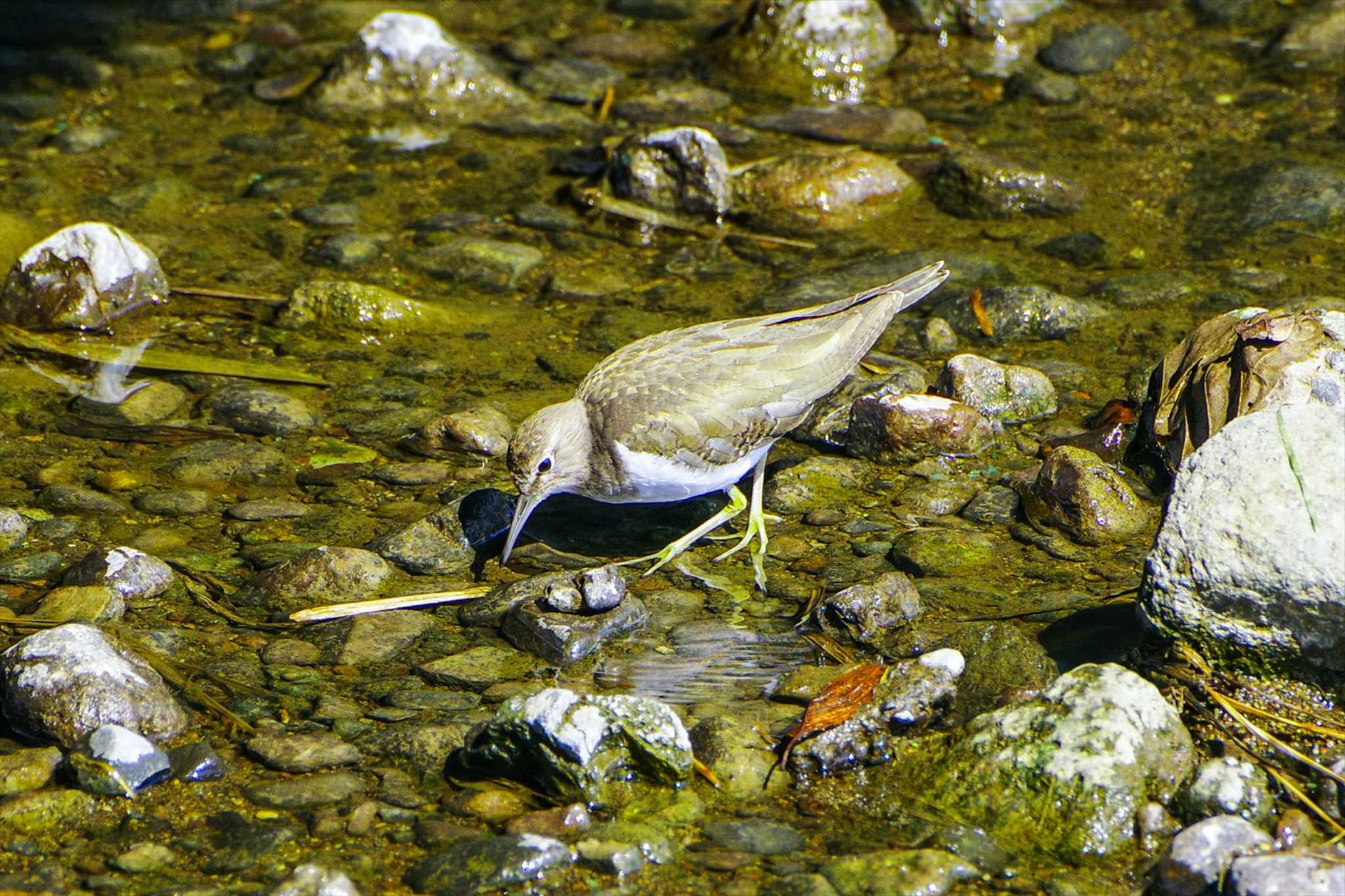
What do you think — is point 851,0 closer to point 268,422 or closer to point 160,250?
point 160,250

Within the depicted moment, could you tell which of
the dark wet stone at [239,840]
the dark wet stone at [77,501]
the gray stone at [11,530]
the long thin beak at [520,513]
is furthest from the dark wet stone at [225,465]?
the dark wet stone at [239,840]

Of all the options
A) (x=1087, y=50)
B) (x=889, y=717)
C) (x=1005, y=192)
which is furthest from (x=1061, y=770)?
(x=1087, y=50)

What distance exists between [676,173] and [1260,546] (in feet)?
19.9

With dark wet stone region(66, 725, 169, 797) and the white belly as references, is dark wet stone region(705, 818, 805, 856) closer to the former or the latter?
dark wet stone region(66, 725, 169, 797)

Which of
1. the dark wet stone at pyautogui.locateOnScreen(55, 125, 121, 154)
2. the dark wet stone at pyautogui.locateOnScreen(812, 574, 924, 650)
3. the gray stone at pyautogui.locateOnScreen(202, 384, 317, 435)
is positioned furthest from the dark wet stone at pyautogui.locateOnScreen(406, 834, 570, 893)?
the dark wet stone at pyautogui.locateOnScreen(55, 125, 121, 154)

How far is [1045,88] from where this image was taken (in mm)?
12016

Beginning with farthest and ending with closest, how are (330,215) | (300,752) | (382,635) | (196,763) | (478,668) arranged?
1. (330,215)
2. (382,635)
3. (478,668)
4. (300,752)
5. (196,763)

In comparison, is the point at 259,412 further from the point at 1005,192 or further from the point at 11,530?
the point at 1005,192

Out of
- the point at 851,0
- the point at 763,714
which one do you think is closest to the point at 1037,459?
the point at 763,714

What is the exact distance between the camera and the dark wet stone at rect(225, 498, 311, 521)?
7.14 metres

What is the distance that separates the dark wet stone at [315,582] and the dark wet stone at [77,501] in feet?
3.44

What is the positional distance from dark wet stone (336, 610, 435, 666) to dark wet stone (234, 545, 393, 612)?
217mm

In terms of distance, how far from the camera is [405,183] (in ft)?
35.6

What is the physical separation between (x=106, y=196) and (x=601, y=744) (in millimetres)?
7125
